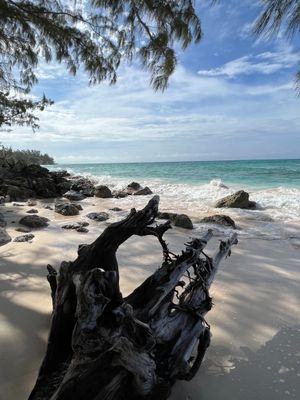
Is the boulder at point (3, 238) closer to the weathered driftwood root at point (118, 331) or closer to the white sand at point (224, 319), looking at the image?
the white sand at point (224, 319)

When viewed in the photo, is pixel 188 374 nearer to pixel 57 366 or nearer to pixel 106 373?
pixel 106 373

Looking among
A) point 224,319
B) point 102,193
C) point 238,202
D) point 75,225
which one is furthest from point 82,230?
point 102,193

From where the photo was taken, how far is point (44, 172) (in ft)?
A: 48.3

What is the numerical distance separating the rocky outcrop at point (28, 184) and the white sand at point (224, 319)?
7010 mm

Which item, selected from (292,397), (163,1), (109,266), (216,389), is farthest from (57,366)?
(163,1)

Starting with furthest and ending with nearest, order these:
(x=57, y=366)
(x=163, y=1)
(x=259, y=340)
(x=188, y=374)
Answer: (x=163, y=1) < (x=259, y=340) < (x=57, y=366) < (x=188, y=374)

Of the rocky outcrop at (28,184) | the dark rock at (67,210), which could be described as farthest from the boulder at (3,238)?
the rocky outcrop at (28,184)

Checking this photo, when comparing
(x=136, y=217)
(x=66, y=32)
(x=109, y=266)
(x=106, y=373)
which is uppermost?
(x=66, y=32)

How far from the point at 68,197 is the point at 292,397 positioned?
414 inches

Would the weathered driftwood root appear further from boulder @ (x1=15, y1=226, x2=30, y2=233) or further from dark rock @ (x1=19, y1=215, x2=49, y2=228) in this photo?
dark rock @ (x1=19, y1=215, x2=49, y2=228)

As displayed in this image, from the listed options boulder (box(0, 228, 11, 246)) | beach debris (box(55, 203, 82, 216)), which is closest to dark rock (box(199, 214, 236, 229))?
beach debris (box(55, 203, 82, 216))

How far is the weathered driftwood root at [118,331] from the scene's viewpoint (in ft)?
4.32

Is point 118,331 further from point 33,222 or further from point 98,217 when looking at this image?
point 98,217

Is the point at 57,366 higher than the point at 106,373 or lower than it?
lower
